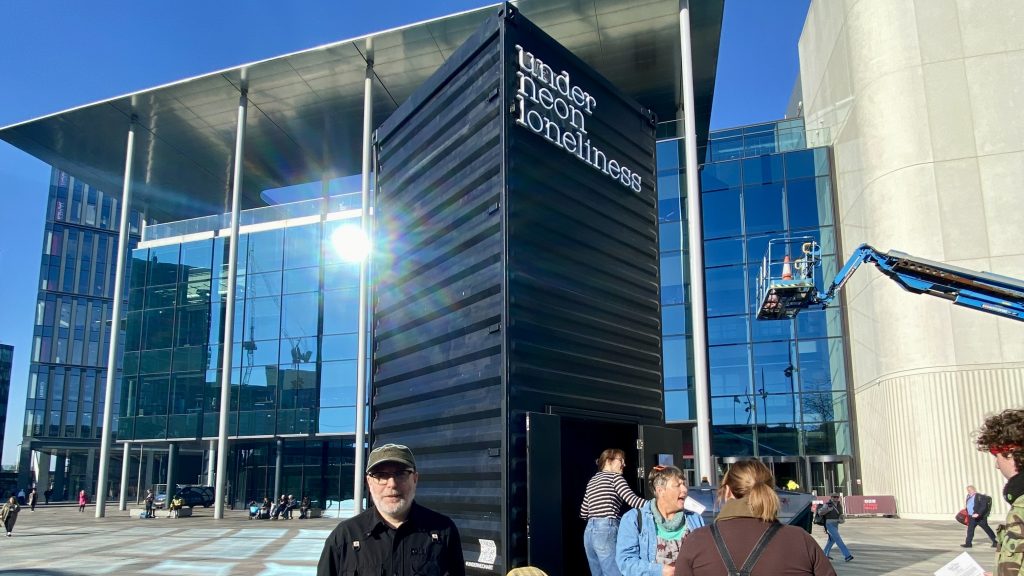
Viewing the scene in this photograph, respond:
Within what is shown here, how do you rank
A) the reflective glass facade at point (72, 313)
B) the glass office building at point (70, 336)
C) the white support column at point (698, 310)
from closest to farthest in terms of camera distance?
1. the white support column at point (698, 310)
2. the glass office building at point (70, 336)
3. the reflective glass facade at point (72, 313)

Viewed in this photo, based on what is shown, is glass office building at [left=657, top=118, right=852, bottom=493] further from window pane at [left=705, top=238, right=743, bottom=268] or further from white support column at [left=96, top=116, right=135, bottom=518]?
white support column at [left=96, top=116, right=135, bottom=518]

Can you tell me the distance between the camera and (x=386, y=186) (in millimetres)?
7223

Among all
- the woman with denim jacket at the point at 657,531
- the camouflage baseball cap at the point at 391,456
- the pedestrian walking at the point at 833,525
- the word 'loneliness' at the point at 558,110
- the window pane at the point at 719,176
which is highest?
the window pane at the point at 719,176

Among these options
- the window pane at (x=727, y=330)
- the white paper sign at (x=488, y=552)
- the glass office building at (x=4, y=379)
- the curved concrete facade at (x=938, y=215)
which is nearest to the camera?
the white paper sign at (x=488, y=552)

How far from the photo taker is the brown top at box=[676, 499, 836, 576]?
→ 8.79ft

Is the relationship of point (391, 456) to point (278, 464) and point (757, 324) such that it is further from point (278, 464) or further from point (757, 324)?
point (278, 464)

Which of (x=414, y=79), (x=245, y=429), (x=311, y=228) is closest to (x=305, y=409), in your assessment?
(x=245, y=429)

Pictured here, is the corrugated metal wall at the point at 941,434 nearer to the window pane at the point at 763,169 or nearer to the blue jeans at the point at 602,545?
the window pane at the point at 763,169

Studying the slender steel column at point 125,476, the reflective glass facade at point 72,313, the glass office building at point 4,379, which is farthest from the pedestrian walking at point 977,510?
the glass office building at point 4,379

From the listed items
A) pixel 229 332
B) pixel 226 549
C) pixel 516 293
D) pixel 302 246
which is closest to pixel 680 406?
pixel 229 332

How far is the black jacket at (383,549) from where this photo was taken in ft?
9.05

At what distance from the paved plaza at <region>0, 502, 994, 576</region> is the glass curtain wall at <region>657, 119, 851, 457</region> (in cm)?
527

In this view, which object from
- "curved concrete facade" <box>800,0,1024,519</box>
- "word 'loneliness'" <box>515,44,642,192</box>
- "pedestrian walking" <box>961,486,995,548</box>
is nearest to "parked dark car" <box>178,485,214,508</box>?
"curved concrete facade" <box>800,0,1024,519</box>

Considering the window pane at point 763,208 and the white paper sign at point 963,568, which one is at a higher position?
the window pane at point 763,208
